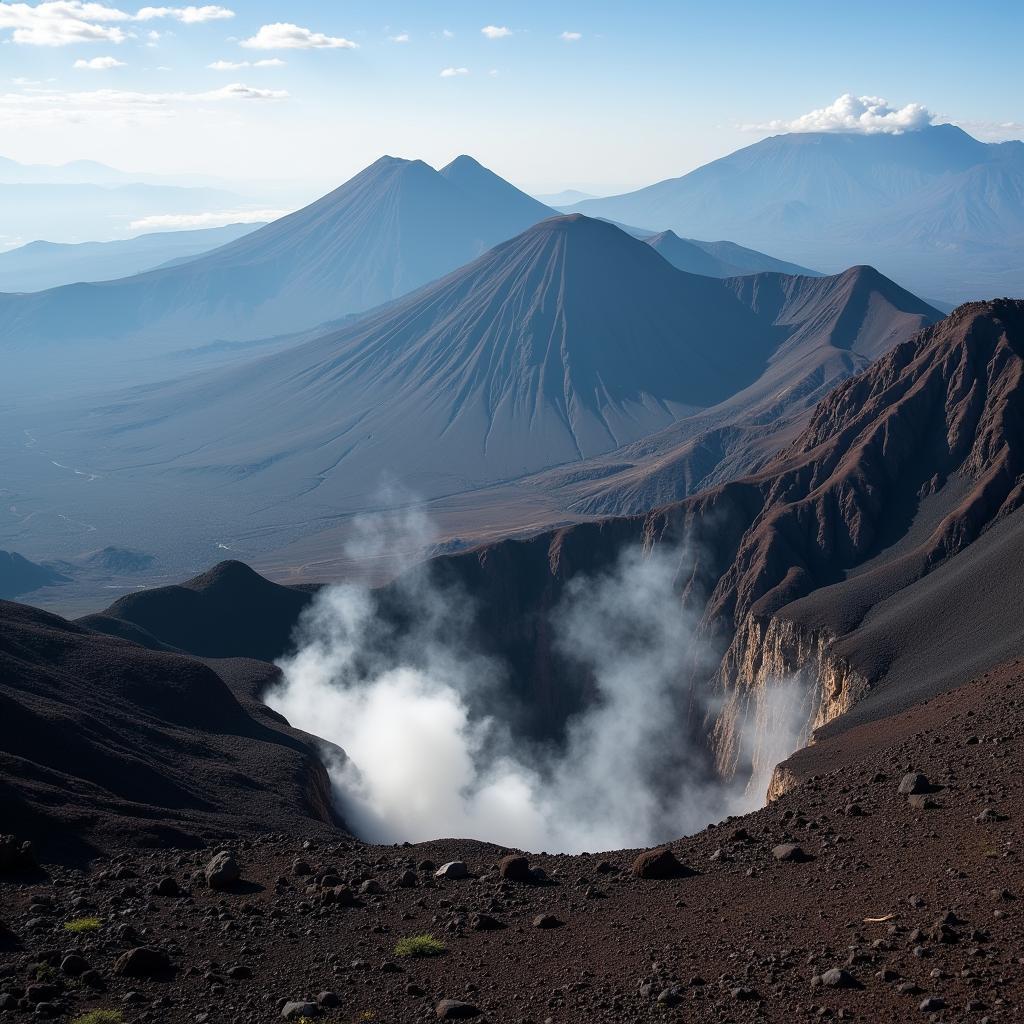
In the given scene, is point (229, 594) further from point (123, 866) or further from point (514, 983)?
point (514, 983)

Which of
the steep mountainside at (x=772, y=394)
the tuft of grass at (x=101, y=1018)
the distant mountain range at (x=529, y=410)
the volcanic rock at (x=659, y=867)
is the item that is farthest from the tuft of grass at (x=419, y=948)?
the distant mountain range at (x=529, y=410)

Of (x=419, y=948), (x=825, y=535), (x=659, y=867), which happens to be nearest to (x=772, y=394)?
(x=825, y=535)

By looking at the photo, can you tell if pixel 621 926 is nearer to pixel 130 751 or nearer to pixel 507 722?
pixel 130 751

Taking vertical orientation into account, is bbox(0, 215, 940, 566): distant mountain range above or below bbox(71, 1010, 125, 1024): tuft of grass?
above

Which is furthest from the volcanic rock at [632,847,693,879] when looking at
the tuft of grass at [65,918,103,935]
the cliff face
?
the cliff face

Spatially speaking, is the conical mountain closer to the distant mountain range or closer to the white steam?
the distant mountain range

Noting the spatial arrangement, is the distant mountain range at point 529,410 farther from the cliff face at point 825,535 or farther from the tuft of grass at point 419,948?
the tuft of grass at point 419,948

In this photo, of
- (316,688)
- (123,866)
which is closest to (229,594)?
(316,688)
